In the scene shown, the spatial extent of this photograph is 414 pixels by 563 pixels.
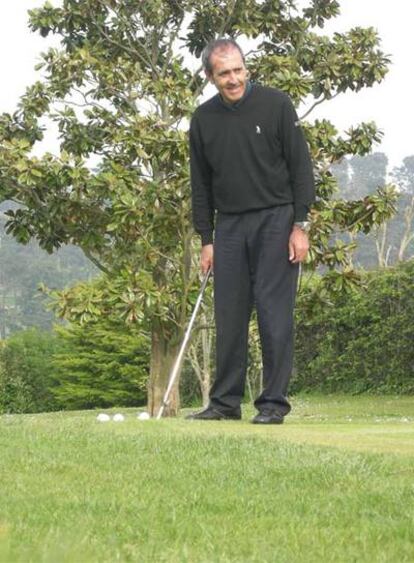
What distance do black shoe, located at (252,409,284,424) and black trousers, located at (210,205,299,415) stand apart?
36 millimetres

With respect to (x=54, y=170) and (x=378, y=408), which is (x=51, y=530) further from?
(x=378, y=408)

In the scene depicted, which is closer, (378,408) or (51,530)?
(51,530)

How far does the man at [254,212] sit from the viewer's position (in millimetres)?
6730

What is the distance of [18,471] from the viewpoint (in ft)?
14.1

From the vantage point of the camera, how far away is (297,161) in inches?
264

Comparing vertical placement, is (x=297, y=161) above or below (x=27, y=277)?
above

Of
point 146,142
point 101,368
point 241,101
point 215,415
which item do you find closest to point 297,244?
point 241,101

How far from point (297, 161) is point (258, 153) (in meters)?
0.24

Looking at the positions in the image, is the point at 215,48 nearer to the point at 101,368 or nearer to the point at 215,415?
the point at 215,415

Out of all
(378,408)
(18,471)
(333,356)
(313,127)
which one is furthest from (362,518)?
(333,356)

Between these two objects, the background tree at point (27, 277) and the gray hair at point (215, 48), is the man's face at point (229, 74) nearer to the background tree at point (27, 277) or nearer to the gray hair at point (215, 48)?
the gray hair at point (215, 48)

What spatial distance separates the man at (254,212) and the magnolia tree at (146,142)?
286 inches

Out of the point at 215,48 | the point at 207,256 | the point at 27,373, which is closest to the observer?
the point at 215,48

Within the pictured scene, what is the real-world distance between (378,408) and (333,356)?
5.90 m
